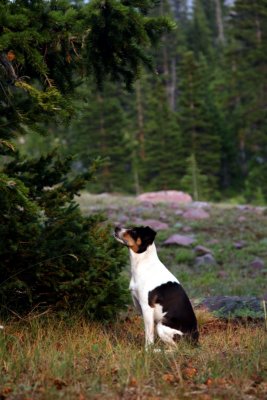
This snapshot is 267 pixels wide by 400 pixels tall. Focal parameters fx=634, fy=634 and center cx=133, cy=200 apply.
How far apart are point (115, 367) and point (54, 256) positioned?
1952 mm

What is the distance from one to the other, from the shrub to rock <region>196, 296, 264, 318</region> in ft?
7.99

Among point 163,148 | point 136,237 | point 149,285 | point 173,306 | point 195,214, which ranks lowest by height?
point 195,214

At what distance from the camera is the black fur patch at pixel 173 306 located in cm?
726

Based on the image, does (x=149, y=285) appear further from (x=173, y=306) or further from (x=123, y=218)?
(x=123, y=218)

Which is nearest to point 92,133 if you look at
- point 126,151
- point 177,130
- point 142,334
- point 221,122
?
point 126,151

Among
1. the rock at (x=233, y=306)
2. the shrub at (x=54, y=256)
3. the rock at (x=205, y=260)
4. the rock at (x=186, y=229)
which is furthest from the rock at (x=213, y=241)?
the shrub at (x=54, y=256)

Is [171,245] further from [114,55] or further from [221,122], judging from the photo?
[221,122]

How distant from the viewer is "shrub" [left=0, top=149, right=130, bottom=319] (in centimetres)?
752

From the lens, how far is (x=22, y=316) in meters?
7.81

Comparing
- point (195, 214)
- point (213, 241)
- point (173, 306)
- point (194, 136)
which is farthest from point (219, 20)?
point (173, 306)

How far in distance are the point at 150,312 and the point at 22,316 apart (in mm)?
1685

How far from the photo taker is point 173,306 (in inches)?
288

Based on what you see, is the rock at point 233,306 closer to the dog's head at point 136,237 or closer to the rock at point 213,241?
the dog's head at point 136,237

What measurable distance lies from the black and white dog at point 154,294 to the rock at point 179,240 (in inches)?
501
